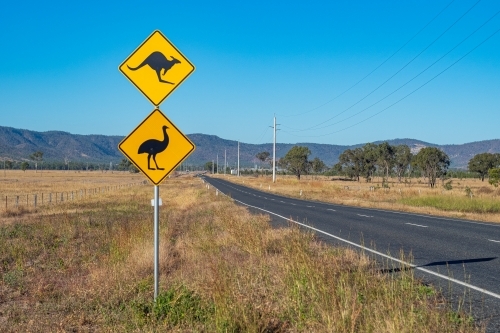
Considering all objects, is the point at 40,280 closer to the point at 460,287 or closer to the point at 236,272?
the point at 236,272

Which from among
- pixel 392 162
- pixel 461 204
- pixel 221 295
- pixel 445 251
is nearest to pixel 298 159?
pixel 392 162

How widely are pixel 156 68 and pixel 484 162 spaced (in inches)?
3927

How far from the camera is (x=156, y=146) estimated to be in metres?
6.58

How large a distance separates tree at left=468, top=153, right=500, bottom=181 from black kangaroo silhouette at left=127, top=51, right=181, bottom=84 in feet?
318

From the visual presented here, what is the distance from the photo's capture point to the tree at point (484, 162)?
94875 mm

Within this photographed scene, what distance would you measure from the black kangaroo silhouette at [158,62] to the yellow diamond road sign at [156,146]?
59cm

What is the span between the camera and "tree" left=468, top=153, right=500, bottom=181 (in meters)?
94.9

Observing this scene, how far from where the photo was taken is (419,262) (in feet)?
32.9

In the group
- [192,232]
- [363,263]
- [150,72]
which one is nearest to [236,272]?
[363,263]

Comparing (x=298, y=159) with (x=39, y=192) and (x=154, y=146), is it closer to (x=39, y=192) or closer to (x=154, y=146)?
(x=39, y=192)

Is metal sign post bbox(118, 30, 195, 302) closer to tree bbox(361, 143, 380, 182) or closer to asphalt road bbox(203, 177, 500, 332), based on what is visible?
asphalt road bbox(203, 177, 500, 332)

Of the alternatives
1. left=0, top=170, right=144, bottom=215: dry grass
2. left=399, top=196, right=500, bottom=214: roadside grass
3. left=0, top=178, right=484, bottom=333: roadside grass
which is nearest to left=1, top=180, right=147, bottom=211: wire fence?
left=0, top=170, right=144, bottom=215: dry grass

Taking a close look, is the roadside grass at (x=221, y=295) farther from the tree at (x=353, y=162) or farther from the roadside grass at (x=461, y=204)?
the tree at (x=353, y=162)

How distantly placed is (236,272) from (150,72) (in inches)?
117
